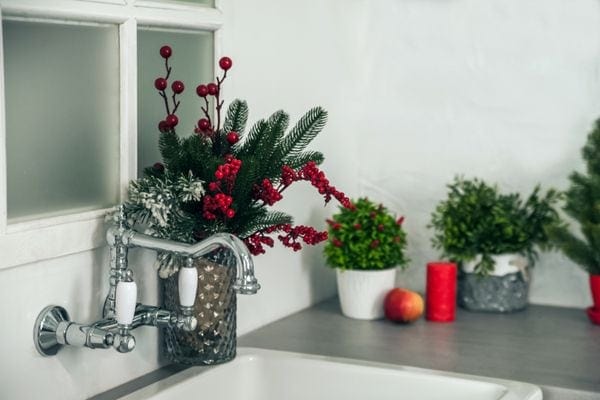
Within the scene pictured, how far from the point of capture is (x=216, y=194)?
1.52 meters

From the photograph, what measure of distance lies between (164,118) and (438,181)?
0.82m

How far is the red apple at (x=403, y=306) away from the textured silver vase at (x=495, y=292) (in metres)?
0.15

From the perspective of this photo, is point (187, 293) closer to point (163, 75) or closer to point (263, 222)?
point (263, 222)

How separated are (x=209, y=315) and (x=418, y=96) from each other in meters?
0.93

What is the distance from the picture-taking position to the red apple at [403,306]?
204 cm

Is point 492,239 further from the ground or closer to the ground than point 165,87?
closer to the ground

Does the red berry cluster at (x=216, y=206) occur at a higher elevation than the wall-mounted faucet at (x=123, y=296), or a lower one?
higher

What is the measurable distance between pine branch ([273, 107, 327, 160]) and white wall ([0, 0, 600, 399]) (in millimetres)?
334

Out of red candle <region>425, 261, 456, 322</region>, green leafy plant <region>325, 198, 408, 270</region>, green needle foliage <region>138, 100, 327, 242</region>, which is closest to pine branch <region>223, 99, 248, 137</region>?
green needle foliage <region>138, 100, 327, 242</region>

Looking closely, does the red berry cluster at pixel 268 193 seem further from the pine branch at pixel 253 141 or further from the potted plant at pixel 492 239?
the potted plant at pixel 492 239

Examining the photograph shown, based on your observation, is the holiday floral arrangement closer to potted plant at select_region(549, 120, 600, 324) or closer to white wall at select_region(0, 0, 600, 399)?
white wall at select_region(0, 0, 600, 399)

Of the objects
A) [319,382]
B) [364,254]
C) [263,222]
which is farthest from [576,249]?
[263,222]

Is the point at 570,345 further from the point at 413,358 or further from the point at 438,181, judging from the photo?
the point at 438,181

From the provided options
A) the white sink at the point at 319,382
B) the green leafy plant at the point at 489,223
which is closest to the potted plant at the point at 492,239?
the green leafy plant at the point at 489,223
